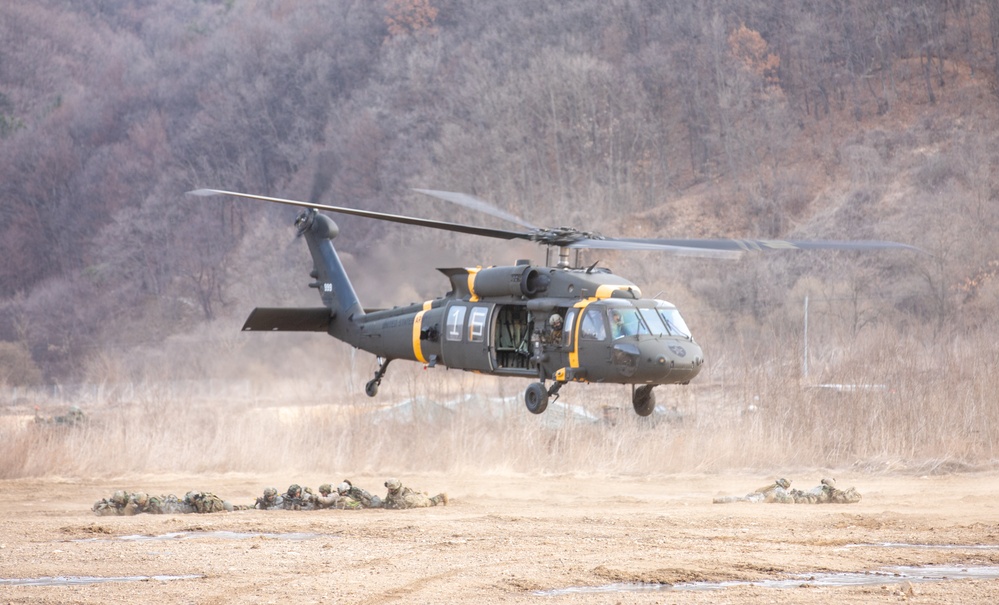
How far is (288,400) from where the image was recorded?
3241cm

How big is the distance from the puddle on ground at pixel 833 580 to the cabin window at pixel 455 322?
563 cm

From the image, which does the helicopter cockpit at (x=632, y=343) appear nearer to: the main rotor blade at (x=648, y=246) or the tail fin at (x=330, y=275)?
the main rotor blade at (x=648, y=246)

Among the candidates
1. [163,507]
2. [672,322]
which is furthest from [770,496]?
[163,507]

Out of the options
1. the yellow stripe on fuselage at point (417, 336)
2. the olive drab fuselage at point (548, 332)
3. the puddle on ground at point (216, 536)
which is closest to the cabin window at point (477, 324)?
the olive drab fuselage at point (548, 332)

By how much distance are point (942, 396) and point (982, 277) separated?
17.1 meters

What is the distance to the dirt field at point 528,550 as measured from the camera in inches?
419

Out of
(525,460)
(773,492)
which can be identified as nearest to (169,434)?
(525,460)

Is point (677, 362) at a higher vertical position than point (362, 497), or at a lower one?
higher

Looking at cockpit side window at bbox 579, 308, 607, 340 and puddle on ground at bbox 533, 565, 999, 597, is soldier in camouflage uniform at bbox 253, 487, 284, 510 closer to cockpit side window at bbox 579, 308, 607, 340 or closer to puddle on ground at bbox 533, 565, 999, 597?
cockpit side window at bbox 579, 308, 607, 340

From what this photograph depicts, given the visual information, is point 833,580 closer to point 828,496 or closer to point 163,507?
point 828,496

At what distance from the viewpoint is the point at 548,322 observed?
49.7 ft

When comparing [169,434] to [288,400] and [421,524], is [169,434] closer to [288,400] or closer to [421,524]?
[288,400]

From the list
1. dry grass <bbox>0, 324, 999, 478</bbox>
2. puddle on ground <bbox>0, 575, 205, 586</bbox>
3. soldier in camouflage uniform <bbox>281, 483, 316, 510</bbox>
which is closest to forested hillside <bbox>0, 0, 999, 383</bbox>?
dry grass <bbox>0, 324, 999, 478</bbox>

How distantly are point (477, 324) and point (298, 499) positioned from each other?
4395 mm
